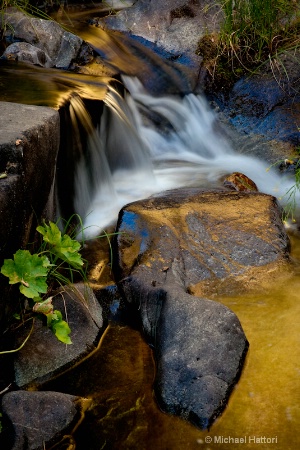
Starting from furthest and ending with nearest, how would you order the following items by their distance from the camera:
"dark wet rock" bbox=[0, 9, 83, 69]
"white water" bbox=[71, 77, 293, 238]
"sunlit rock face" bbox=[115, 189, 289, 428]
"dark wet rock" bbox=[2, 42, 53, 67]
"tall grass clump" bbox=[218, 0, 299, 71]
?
"dark wet rock" bbox=[0, 9, 83, 69], "dark wet rock" bbox=[2, 42, 53, 67], "tall grass clump" bbox=[218, 0, 299, 71], "white water" bbox=[71, 77, 293, 238], "sunlit rock face" bbox=[115, 189, 289, 428]

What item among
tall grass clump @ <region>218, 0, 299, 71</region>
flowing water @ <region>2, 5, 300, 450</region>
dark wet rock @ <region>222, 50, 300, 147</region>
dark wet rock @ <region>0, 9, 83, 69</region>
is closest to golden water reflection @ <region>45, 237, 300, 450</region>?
flowing water @ <region>2, 5, 300, 450</region>

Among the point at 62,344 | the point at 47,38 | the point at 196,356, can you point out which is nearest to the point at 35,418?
the point at 62,344

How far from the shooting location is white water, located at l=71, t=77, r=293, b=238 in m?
4.55

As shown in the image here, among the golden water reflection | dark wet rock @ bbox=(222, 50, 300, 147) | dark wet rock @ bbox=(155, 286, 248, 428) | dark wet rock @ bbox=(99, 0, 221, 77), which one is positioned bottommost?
the golden water reflection

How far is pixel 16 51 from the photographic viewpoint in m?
5.92

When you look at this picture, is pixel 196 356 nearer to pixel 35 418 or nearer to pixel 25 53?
pixel 35 418

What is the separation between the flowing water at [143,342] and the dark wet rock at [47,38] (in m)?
1.11

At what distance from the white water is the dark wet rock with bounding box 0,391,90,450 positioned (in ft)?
6.02

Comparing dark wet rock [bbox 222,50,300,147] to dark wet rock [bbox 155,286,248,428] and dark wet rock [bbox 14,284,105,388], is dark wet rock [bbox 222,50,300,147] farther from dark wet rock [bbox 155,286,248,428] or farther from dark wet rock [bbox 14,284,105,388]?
dark wet rock [bbox 14,284,105,388]

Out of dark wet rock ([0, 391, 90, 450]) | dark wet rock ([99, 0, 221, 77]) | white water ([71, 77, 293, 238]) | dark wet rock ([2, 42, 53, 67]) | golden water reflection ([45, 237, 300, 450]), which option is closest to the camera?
dark wet rock ([0, 391, 90, 450])

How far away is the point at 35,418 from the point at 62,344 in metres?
0.54

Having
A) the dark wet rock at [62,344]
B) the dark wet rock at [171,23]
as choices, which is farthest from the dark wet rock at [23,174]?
the dark wet rock at [171,23]

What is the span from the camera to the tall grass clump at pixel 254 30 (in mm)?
5559

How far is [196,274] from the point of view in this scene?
128 inches
